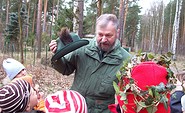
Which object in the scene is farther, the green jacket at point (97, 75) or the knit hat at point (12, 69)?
the knit hat at point (12, 69)

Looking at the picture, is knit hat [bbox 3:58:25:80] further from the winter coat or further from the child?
the winter coat

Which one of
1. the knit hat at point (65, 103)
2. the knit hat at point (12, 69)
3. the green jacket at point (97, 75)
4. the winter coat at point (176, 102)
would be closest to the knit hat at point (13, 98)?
the knit hat at point (65, 103)

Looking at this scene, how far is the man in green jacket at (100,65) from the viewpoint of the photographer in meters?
2.76

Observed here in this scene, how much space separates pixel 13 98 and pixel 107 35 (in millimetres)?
1215

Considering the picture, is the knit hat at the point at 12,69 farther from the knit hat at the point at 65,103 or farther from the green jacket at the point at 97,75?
the knit hat at the point at 65,103

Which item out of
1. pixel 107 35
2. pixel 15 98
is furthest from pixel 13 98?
pixel 107 35

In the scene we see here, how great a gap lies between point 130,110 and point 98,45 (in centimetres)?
108

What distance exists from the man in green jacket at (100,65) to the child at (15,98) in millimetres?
774

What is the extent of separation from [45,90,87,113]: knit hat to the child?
194mm

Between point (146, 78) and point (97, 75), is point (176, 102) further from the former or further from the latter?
point (97, 75)

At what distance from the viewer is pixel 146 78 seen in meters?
1.93

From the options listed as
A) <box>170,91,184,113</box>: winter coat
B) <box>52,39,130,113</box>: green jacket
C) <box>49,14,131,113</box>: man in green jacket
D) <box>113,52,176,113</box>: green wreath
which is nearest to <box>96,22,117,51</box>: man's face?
<box>49,14,131,113</box>: man in green jacket

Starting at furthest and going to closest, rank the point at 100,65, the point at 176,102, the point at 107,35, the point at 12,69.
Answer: the point at 12,69 → the point at 100,65 → the point at 107,35 → the point at 176,102

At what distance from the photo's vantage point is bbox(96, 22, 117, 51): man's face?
273 cm
